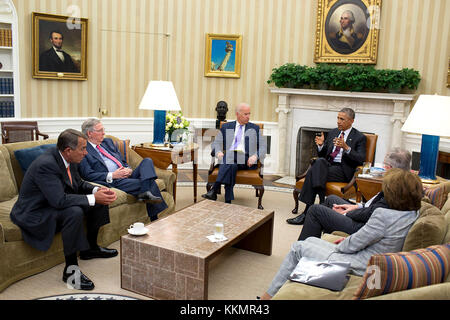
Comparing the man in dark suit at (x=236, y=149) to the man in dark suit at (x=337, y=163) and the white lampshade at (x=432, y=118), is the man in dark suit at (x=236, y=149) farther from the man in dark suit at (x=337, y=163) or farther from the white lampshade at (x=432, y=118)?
the white lampshade at (x=432, y=118)

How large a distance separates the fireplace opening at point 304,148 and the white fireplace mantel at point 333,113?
0.34 feet

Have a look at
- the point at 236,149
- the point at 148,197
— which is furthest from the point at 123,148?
the point at 236,149

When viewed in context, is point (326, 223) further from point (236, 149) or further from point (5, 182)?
point (5, 182)

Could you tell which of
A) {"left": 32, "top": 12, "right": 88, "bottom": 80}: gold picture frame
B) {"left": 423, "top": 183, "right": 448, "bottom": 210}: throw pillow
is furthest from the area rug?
{"left": 32, "top": 12, "right": 88, "bottom": 80}: gold picture frame

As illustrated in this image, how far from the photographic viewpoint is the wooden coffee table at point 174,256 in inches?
118

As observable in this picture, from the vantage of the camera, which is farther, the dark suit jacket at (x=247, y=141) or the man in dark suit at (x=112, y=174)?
Answer: the dark suit jacket at (x=247, y=141)

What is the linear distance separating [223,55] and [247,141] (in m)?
2.35

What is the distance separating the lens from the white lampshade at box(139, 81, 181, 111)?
529cm

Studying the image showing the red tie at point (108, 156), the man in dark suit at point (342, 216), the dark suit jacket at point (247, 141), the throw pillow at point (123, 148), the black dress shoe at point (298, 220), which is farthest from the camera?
the dark suit jacket at point (247, 141)

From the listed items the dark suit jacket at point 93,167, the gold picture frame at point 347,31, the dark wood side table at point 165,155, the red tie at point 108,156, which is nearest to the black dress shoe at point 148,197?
the dark suit jacket at point 93,167

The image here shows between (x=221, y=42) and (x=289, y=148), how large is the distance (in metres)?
2.18

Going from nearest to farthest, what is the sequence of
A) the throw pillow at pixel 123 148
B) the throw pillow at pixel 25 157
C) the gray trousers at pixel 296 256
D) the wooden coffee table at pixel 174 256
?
the gray trousers at pixel 296 256, the wooden coffee table at pixel 174 256, the throw pillow at pixel 25 157, the throw pillow at pixel 123 148

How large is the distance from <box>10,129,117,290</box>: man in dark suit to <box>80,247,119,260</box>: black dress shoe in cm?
47
